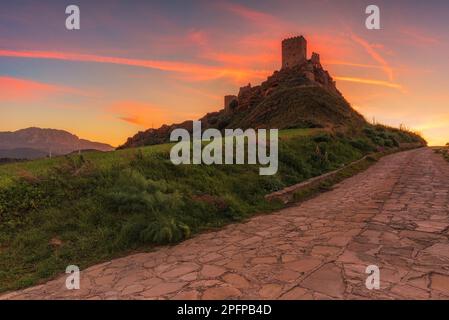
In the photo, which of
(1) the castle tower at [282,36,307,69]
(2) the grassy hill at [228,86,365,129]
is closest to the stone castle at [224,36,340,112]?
(1) the castle tower at [282,36,307,69]

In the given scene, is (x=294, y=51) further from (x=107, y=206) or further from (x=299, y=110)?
(x=107, y=206)

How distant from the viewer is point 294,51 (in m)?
69.4

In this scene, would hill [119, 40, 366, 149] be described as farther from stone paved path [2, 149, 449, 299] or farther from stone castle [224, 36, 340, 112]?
stone paved path [2, 149, 449, 299]

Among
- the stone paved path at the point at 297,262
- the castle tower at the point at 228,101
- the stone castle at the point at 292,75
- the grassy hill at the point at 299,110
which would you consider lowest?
the stone paved path at the point at 297,262

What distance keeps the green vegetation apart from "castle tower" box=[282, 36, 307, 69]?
62.6 meters

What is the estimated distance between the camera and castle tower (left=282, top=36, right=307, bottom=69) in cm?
6831

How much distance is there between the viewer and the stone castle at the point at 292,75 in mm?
60594

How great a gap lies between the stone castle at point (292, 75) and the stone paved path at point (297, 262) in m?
52.7

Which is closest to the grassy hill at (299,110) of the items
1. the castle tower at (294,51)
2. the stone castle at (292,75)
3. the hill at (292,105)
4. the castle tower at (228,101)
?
the hill at (292,105)

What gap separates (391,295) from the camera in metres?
3.69

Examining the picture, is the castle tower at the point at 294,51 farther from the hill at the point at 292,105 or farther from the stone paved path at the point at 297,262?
the stone paved path at the point at 297,262
